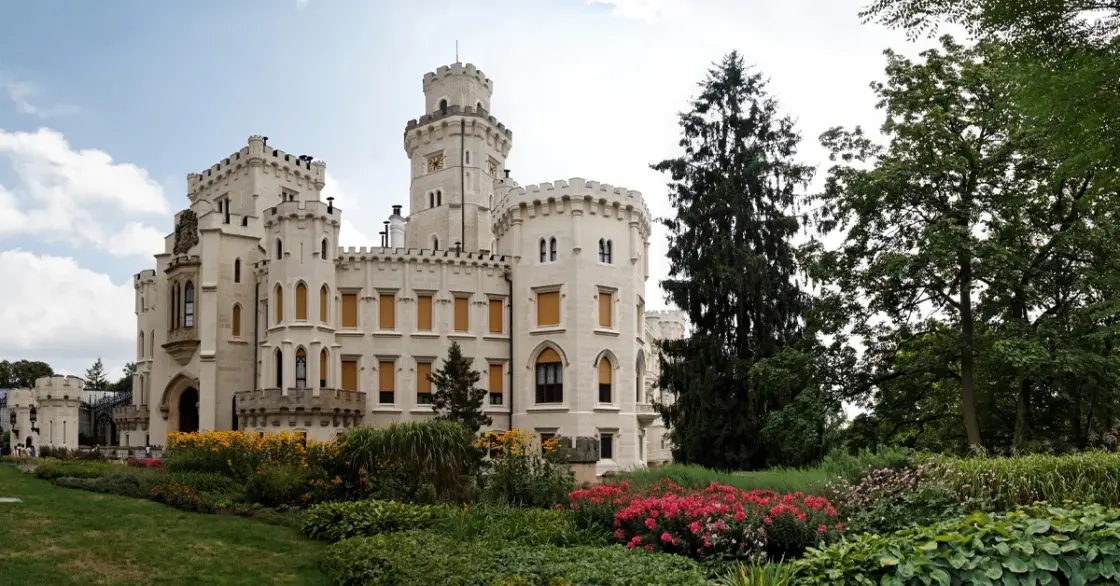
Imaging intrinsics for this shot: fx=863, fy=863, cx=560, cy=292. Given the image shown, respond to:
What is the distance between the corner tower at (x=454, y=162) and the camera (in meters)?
46.7

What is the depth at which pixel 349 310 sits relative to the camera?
37781mm

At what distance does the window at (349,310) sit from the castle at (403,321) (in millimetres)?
44

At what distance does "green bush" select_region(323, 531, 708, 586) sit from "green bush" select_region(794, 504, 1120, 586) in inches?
63.6

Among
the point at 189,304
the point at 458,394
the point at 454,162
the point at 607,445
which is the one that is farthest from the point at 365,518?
the point at 454,162

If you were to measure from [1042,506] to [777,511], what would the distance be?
313 centimetres

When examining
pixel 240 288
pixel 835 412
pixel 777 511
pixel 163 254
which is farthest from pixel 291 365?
pixel 777 511

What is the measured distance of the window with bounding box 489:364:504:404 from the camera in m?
38.1

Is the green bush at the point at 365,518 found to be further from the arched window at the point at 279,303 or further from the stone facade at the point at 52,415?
the stone facade at the point at 52,415

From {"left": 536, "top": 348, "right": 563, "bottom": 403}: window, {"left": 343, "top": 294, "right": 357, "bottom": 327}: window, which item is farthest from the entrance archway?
{"left": 536, "top": 348, "right": 563, "bottom": 403}: window

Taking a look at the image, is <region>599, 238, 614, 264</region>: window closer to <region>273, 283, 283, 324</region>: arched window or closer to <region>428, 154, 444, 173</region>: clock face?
<region>273, 283, 283, 324</region>: arched window

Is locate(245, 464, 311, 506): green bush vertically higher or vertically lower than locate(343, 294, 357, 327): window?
lower

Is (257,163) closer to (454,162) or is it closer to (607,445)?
(454,162)

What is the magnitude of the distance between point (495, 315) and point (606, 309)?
5100 millimetres

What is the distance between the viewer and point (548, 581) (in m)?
9.30
